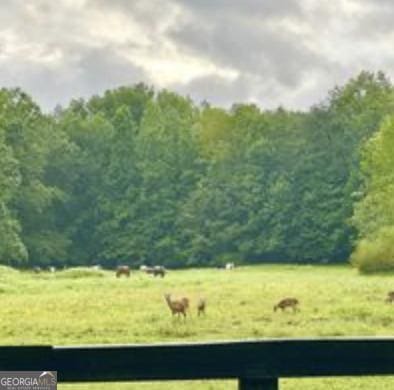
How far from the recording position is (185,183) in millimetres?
91938

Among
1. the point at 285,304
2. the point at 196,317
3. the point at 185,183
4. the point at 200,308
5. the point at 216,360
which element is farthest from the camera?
the point at 185,183

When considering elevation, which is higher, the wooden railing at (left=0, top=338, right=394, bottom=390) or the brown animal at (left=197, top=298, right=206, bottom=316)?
the wooden railing at (left=0, top=338, right=394, bottom=390)

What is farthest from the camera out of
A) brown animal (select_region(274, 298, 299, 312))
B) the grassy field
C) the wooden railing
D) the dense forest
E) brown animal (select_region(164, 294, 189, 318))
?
the dense forest

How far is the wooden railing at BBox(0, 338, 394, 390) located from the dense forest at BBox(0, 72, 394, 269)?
74.2m

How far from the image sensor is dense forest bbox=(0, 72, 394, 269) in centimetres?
8288

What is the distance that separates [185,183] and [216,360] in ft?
288

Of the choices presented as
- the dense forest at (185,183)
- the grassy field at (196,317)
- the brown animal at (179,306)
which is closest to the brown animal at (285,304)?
the grassy field at (196,317)

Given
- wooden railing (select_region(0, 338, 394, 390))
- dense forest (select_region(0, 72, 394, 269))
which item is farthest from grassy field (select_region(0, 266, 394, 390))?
dense forest (select_region(0, 72, 394, 269))

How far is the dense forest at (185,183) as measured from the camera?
272 ft

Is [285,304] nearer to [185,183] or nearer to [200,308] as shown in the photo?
[200,308]

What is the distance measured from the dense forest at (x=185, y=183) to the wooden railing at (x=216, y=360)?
243ft

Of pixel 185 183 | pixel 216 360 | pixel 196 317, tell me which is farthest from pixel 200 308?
pixel 185 183

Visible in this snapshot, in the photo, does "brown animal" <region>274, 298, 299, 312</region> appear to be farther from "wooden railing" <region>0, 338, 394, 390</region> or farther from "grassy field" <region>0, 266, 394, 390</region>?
"wooden railing" <region>0, 338, 394, 390</region>

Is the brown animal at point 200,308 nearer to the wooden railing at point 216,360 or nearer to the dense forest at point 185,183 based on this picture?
the wooden railing at point 216,360
